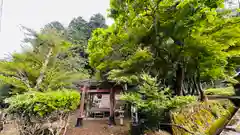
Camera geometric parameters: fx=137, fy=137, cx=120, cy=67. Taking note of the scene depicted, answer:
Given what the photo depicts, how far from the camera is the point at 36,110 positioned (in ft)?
12.6

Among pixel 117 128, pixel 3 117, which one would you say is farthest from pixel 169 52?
pixel 3 117

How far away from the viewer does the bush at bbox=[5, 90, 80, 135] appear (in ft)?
12.7

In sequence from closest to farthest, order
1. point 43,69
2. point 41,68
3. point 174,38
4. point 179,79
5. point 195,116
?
point 195,116, point 174,38, point 179,79, point 43,69, point 41,68

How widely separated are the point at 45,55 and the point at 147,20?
513cm

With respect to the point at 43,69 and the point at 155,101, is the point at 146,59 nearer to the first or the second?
the point at 155,101

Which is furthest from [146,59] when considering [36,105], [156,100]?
[36,105]

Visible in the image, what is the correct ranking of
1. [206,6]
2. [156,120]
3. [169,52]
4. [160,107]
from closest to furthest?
[160,107] → [156,120] → [206,6] → [169,52]

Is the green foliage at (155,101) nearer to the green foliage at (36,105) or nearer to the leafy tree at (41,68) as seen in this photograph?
the green foliage at (36,105)

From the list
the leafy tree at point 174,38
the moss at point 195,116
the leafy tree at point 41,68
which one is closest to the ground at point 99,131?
the leafy tree at point 41,68

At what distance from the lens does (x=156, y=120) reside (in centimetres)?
396

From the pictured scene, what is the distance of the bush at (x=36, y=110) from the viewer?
3.87 m

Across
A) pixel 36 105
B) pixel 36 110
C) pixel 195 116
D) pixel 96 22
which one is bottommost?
pixel 195 116

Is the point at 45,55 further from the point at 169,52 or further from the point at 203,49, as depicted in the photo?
the point at 203,49

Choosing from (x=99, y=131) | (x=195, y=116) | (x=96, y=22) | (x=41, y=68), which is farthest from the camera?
(x=96, y=22)
